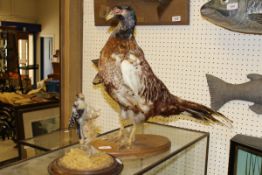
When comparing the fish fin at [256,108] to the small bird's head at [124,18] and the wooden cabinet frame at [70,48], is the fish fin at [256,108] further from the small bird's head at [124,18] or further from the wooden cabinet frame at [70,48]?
the wooden cabinet frame at [70,48]

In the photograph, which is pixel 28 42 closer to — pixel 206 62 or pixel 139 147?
pixel 206 62

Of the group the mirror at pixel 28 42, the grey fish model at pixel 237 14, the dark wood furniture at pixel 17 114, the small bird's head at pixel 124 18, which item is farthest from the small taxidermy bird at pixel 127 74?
the mirror at pixel 28 42

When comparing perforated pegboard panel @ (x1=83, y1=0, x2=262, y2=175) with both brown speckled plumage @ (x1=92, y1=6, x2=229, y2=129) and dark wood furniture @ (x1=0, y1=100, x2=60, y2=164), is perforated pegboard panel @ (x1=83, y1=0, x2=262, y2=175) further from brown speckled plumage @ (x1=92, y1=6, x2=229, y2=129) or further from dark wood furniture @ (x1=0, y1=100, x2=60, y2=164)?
dark wood furniture @ (x1=0, y1=100, x2=60, y2=164)

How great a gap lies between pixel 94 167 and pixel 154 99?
1.16 ft

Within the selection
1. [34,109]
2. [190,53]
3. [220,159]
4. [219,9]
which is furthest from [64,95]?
[34,109]

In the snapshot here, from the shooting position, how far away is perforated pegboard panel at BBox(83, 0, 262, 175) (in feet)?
4.11

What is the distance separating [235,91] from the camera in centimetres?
125

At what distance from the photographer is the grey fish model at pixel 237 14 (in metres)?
1.03

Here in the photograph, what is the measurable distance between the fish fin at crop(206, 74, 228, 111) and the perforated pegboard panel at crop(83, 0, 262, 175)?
26 millimetres

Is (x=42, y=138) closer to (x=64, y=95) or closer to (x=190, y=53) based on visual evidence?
(x=64, y=95)

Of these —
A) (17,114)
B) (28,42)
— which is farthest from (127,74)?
(28,42)

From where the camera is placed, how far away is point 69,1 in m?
1.72

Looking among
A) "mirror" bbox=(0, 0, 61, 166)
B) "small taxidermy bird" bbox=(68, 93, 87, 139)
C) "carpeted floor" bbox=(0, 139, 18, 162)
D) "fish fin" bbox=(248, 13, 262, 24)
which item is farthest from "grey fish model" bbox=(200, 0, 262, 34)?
"mirror" bbox=(0, 0, 61, 166)

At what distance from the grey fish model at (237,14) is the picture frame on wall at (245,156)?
1.32 ft
